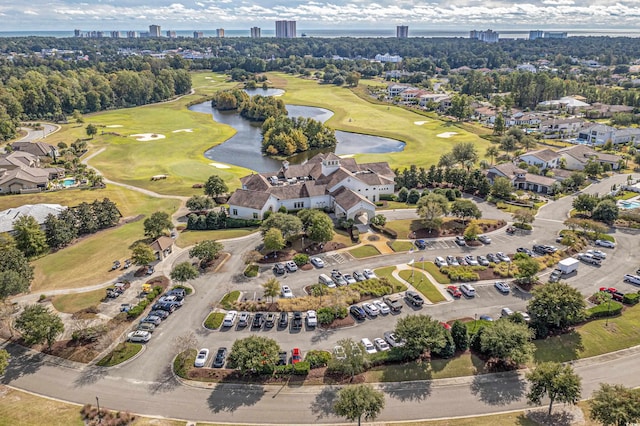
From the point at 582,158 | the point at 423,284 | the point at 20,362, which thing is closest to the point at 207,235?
the point at 20,362

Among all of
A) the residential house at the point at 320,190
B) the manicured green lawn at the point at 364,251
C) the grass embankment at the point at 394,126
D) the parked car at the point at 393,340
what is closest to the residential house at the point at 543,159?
the grass embankment at the point at 394,126

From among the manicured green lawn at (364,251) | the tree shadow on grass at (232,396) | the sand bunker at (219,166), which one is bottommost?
the tree shadow on grass at (232,396)

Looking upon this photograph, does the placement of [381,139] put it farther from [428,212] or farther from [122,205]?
[122,205]

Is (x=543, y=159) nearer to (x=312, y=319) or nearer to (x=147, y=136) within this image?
(x=312, y=319)

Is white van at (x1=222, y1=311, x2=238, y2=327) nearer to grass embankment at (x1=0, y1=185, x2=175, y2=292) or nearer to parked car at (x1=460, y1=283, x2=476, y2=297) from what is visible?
grass embankment at (x1=0, y1=185, x2=175, y2=292)

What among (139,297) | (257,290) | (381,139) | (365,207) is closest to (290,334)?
(257,290)

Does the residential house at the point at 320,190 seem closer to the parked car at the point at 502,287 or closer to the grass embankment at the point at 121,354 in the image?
the parked car at the point at 502,287

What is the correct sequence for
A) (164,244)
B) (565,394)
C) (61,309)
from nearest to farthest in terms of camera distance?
(565,394), (61,309), (164,244)
